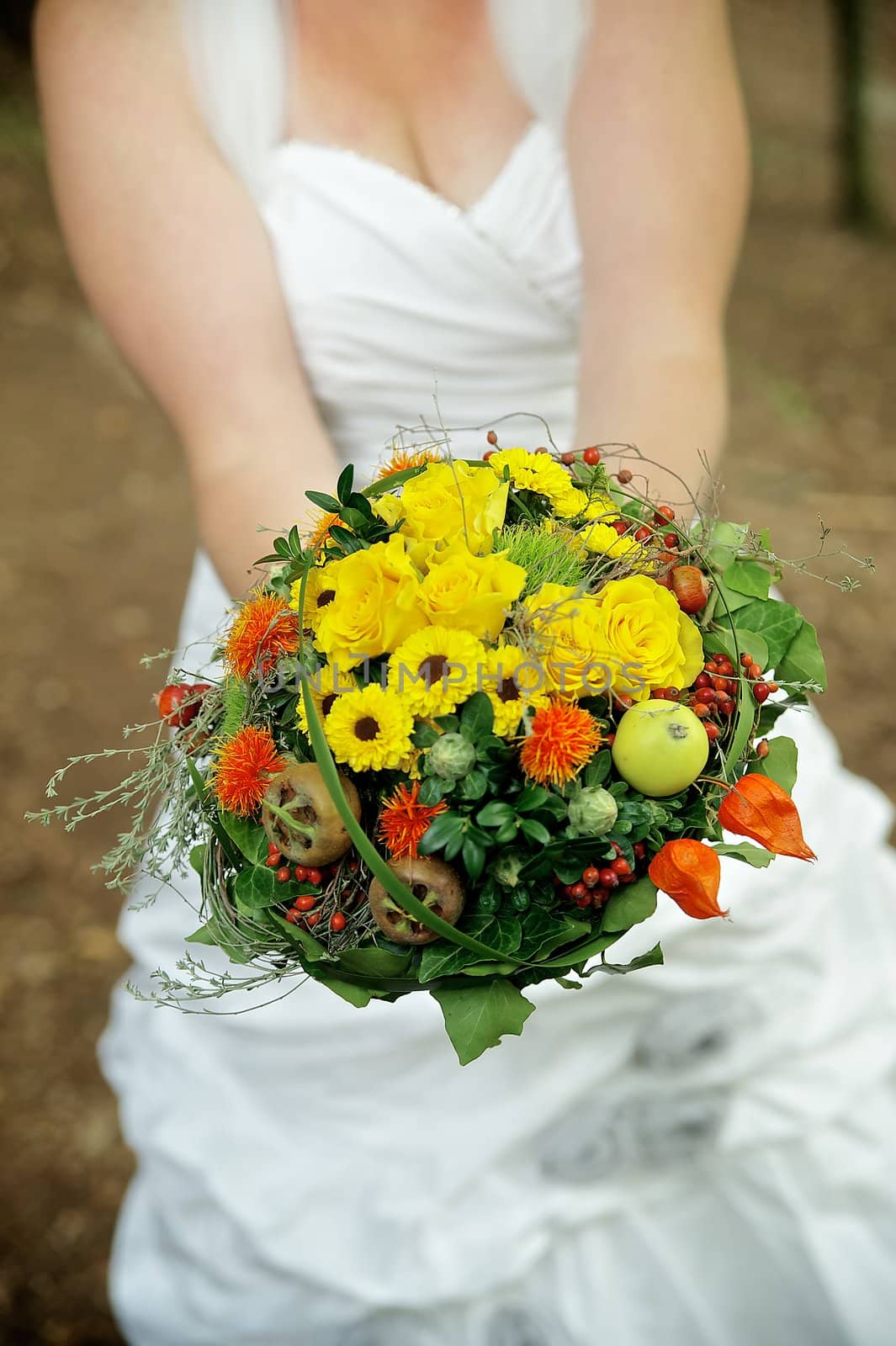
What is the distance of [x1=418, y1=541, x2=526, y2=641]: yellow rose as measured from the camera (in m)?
0.61

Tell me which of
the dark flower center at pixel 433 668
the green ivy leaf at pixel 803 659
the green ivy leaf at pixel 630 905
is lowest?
the green ivy leaf at pixel 630 905

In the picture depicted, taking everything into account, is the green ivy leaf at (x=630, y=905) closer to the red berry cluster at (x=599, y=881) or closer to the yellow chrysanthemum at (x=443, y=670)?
the red berry cluster at (x=599, y=881)

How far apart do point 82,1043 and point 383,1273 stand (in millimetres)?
1019

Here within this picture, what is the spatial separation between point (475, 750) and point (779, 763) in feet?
0.75

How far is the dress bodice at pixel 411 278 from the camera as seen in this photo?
1201mm

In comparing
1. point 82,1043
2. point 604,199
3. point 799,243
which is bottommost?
point 82,1043

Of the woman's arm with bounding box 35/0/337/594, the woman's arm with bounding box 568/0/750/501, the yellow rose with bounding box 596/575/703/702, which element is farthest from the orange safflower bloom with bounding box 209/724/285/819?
the woman's arm with bounding box 568/0/750/501

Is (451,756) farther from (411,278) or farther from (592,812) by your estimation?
(411,278)

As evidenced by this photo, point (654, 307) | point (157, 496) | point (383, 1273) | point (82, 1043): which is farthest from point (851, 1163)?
point (157, 496)

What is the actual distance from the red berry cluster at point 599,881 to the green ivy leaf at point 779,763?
0.12 m

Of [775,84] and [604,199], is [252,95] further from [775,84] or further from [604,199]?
[775,84]

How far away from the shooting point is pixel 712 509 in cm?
81

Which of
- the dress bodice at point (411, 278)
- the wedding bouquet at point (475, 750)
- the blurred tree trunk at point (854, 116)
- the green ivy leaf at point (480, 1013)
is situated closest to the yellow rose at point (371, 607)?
the wedding bouquet at point (475, 750)

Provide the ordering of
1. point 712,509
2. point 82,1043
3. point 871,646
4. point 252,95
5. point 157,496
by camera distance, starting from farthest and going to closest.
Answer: point 157,496, point 871,646, point 82,1043, point 252,95, point 712,509
